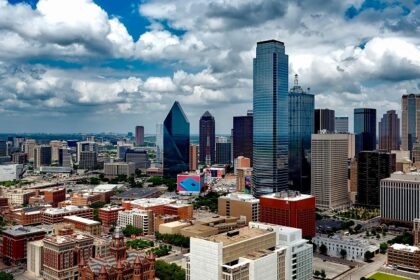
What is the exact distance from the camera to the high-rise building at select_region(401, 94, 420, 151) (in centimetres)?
17775

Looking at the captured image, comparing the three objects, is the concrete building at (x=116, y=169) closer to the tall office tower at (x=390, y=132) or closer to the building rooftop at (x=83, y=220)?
the building rooftop at (x=83, y=220)

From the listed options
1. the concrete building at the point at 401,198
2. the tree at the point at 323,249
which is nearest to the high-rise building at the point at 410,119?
the concrete building at the point at 401,198

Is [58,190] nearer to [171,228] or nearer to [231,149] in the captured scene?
[171,228]

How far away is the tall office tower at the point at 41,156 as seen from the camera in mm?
173750

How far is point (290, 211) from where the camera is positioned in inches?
2459

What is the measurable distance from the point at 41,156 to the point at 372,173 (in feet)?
411

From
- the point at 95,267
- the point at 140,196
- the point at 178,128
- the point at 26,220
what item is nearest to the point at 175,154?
the point at 178,128

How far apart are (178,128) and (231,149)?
52.7 metres

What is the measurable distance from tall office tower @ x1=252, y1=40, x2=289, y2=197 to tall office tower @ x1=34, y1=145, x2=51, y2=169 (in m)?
107

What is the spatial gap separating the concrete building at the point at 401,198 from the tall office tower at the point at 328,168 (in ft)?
49.5

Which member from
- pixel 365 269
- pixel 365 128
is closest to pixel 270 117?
pixel 365 269

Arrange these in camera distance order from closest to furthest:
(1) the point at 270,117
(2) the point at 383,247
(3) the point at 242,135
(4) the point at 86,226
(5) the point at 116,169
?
1. (2) the point at 383,247
2. (4) the point at 86,226
3. (1) the point at 270,117
4. (5) the point at 116,169
5. (3) the point at 242,135

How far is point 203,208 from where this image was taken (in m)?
95.4

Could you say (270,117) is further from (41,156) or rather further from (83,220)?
(41,156)
